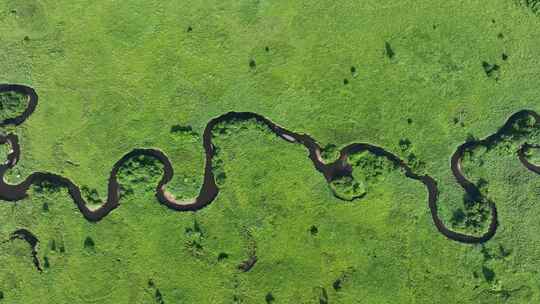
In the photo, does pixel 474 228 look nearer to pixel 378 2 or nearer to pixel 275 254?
pixel 275 254

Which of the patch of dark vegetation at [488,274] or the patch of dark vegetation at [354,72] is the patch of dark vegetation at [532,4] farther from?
the patch of dark vegetation at [488,274]

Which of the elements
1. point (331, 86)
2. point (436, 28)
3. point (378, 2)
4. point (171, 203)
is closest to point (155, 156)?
point (171, 203)

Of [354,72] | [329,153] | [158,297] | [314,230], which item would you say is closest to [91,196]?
[158,297]

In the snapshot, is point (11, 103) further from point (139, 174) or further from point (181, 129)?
point (181, 129)

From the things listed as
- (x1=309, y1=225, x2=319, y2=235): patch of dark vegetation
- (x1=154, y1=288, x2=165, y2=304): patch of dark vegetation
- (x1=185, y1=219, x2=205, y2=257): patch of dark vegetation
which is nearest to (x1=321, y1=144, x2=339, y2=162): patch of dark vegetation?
(x1=309, y1=225, x2=319, y2=235): patch of dark vegetation

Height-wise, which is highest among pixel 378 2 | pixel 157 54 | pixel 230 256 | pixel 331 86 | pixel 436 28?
pixel 378 2

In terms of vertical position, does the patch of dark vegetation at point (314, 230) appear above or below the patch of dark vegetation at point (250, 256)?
above

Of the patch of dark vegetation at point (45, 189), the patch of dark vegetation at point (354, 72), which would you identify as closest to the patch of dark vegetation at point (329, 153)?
the patch of dark vegetation at point (354, 72)
